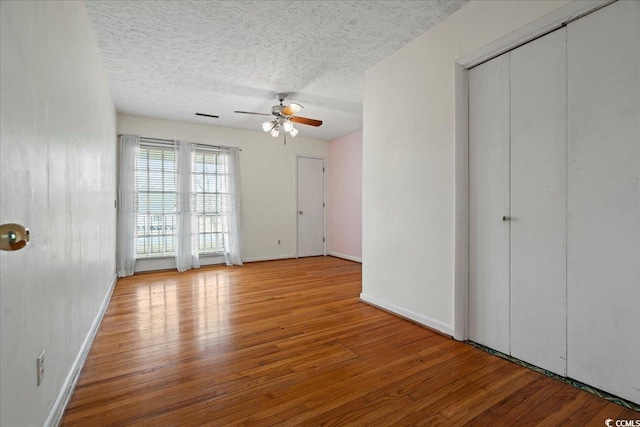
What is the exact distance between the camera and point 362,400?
1.67m

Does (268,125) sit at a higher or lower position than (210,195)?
higher

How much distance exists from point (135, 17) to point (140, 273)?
13.1 feet

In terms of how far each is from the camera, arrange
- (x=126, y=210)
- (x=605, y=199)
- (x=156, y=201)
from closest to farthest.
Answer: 1. (x=605, y=199)
2. (x=126, y=210)
3. (x=156, y=201)

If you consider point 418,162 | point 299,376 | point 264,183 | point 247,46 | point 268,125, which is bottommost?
point 299,376

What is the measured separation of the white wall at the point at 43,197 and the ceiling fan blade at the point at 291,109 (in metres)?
1.99

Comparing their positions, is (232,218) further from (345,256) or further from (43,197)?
(43,197)

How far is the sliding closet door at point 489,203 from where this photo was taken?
2203 mm

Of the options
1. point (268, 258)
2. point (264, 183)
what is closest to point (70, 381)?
point (268, 258)

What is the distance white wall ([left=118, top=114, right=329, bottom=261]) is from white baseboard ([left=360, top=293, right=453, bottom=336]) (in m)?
3.24

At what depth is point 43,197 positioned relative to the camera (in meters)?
1.34

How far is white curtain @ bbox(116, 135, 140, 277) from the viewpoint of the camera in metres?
4.84

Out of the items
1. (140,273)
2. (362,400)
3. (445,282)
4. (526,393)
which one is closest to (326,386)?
(362,400)

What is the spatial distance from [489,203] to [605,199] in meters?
0.68

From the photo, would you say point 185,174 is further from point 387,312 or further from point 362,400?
point 362,400
